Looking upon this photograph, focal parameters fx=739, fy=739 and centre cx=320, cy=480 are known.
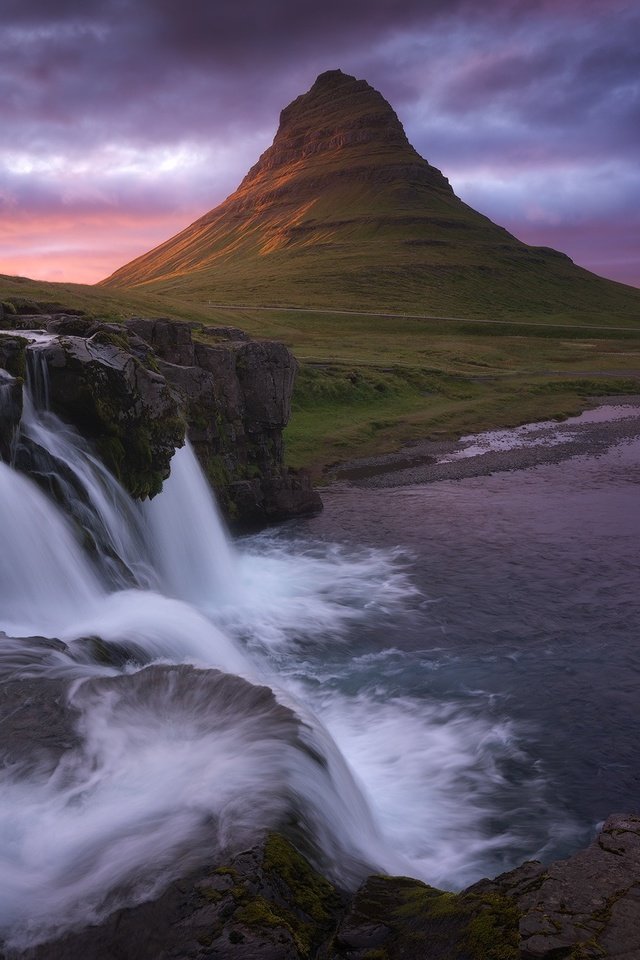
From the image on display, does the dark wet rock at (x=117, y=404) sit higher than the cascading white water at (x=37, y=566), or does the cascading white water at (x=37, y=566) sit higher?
the dark wet rock at (x=117, y=404)

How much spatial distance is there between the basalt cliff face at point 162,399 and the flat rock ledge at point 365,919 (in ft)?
42.7

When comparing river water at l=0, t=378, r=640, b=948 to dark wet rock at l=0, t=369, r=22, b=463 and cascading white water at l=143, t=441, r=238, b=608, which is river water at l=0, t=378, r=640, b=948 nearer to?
cascading white water at l=143, t=441, r=238, b=608

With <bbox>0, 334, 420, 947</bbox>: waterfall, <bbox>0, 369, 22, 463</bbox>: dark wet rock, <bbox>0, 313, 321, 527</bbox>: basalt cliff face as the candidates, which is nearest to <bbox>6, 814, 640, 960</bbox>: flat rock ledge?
<bbox>0, 334, 420, 947</bbox>: waterfall

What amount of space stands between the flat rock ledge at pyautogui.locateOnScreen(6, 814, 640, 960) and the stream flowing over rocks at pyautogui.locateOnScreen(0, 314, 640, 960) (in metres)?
0.02

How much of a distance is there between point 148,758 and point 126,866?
2.05 metres

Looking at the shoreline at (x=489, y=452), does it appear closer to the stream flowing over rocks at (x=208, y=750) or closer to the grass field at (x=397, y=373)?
the grass field at (x=397, y=373)

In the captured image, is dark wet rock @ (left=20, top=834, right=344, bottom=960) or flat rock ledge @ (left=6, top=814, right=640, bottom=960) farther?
dark wet rock @ (left=20, top=834, right=344, bottom=960)

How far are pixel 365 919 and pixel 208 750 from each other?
126 inches

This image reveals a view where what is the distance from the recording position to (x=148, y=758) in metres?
9.14

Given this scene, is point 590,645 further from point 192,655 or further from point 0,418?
point 0,418

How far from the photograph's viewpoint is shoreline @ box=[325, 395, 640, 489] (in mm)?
37844

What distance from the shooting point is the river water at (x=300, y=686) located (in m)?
7.95

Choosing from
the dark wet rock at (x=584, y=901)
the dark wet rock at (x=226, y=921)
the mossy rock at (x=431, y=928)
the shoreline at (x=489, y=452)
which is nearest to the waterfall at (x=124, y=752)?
the dark wet rock at (x=226, y=921)

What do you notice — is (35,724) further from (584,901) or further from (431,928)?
(584,901)
